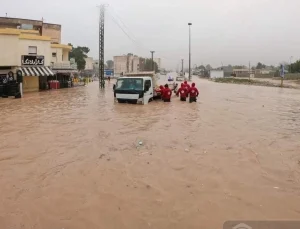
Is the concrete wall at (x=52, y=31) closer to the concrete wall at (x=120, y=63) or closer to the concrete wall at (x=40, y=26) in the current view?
the concrete wall at (x=40, y=26)

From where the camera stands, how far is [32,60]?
3033cm

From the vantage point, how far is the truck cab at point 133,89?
725 inches

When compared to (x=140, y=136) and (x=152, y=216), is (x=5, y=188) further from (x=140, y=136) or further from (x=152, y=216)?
(x=140, y=136)

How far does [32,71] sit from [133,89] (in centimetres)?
1527

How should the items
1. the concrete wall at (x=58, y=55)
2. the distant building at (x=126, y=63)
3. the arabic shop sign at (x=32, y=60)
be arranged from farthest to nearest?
the distant building at (x=126, y=63) → the concrete wall at (x=58, y=55) → the arabic shop sign at (x=32, y=60)

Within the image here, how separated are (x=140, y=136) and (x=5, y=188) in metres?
5.02

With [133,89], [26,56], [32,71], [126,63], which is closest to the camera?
[133,89]

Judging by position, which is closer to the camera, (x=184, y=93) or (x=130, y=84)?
(x=130, y=84)

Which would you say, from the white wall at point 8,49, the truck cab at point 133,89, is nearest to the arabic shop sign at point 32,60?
the white wall at point 8,49

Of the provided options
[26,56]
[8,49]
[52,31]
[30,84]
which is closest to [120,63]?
[52,31]

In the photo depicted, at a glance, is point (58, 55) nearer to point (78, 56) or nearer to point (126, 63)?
point (78, 56)

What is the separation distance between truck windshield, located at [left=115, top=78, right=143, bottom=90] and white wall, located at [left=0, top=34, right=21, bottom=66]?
13.7 m

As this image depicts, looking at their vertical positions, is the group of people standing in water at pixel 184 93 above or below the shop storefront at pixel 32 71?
below

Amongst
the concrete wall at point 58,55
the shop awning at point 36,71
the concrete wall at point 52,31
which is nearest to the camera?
the shop awning at point 36,71
